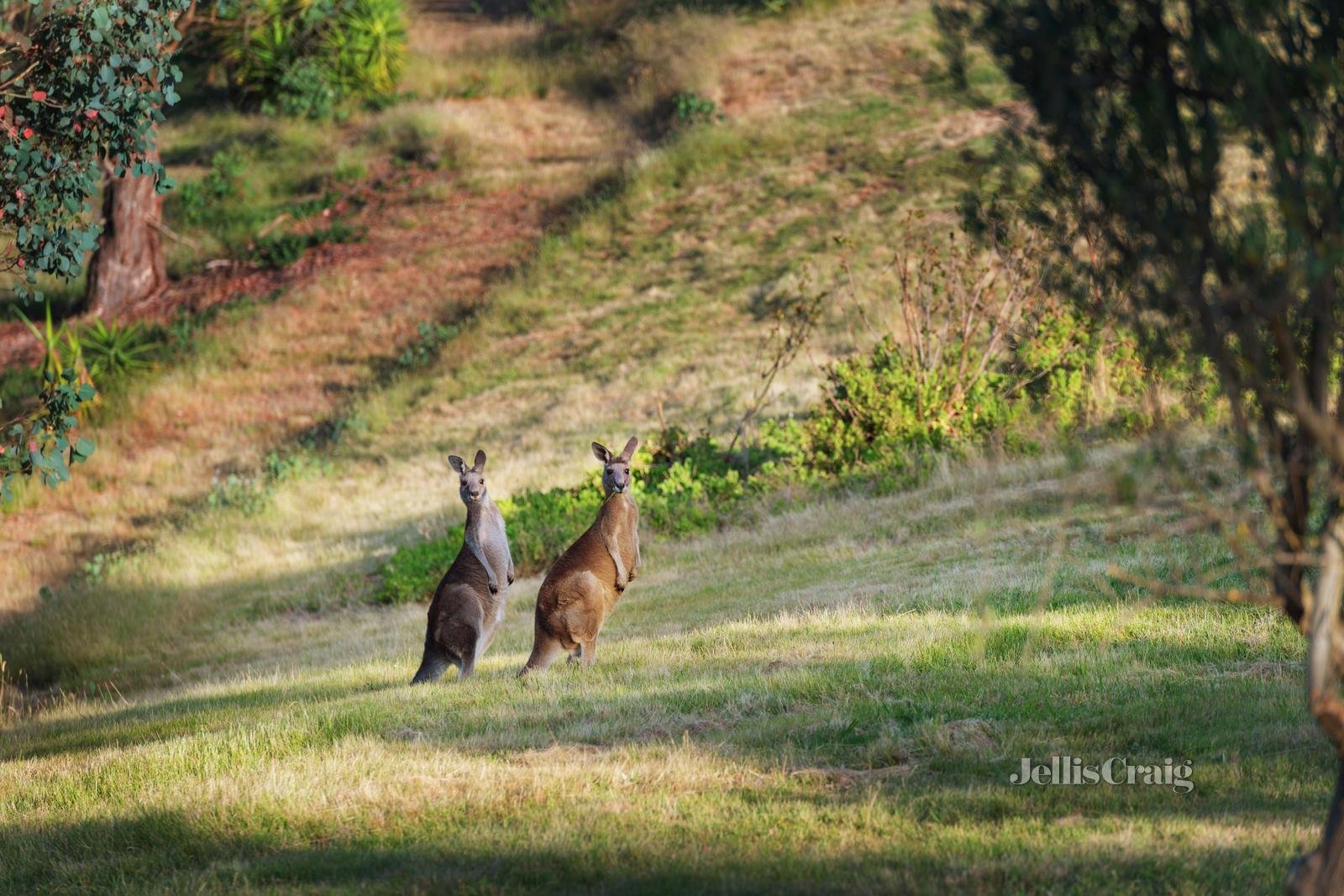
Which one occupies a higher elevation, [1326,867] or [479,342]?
[1326,867]

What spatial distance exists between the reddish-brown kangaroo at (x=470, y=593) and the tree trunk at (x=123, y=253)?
20094 mm

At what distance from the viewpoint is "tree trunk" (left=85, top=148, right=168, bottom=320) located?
27281mm

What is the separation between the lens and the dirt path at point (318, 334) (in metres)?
20.5

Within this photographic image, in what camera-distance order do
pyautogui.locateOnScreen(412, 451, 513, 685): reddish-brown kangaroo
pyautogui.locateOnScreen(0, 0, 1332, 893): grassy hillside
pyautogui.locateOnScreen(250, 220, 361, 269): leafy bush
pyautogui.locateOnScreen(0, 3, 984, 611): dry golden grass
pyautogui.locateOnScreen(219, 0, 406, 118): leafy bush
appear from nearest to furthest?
pyautogui.locateOnScreen(0, 0, 1332, 893): grassy hillside → pyautogui.locateOnScreen(412, 451, 513, 685): reddish-brown kangaroo → pyautogui.locateOnScreen(0, 3, 984, 611): dry golden grass → pyautogui.locateOnScreen(250, 220, 361, 269): leafy bush → pyautogui.locateOnScreen(219, 0, 406, 118): leafy bush

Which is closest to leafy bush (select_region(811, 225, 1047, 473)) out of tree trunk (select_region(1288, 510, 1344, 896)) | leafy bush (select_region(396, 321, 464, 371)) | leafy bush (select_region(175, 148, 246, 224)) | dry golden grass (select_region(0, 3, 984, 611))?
dry golden grass (select_region(0, 3, 984, 611))

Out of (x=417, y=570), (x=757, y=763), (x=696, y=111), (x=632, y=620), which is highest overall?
(x=696, y=111)

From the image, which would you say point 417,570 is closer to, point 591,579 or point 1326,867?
point 591,579

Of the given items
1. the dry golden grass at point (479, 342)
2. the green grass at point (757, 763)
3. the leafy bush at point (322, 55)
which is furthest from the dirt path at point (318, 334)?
Result: the green grass at point (757, 763)

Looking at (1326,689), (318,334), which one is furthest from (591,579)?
(318,334)

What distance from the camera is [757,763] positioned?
6531mm

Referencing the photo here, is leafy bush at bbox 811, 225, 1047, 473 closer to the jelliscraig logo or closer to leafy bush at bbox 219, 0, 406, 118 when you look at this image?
the jelliscraig logo

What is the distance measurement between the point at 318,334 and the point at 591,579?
721 inches

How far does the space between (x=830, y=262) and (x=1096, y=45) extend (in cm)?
1932

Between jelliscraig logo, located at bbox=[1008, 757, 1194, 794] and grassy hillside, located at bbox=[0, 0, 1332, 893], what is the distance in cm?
11
